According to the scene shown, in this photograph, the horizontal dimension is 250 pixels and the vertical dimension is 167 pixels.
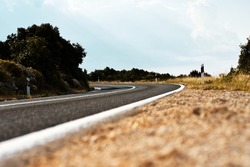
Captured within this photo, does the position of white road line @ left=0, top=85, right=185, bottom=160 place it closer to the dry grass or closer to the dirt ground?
the dirt ground

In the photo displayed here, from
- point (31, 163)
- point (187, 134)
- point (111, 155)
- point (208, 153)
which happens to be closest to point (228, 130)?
point (187, 134)

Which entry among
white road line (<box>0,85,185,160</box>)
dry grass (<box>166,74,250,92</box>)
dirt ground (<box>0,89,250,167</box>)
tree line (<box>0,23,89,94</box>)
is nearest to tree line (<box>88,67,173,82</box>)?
tree line (<box>0,23,89,94</box>)

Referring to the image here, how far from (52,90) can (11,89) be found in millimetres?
4261

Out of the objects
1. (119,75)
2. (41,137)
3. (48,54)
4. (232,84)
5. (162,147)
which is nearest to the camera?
(162,147)

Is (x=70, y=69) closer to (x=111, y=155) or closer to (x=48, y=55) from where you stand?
(x=48, y=55)

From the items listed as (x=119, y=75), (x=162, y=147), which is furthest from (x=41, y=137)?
(x=119, y=75)

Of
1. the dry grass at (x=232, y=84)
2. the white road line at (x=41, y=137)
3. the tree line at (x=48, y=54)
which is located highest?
the tree line at (x=48, y=54)

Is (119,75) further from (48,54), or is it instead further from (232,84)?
(232,84)

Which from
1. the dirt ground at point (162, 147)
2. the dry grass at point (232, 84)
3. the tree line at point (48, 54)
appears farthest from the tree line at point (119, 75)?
the dirt ground at point (162, 147)

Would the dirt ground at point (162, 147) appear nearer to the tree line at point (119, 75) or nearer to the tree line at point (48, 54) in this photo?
the tree line at point (48, 54)

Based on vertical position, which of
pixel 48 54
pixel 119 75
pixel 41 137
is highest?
pixel 48 54

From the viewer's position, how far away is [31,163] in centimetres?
256

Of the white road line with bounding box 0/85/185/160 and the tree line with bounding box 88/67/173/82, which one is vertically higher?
the tree line with bounding box 88/67/173/82

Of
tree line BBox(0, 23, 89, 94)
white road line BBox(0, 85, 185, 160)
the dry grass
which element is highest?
tree line BBox(0, 23, 89, 94)
